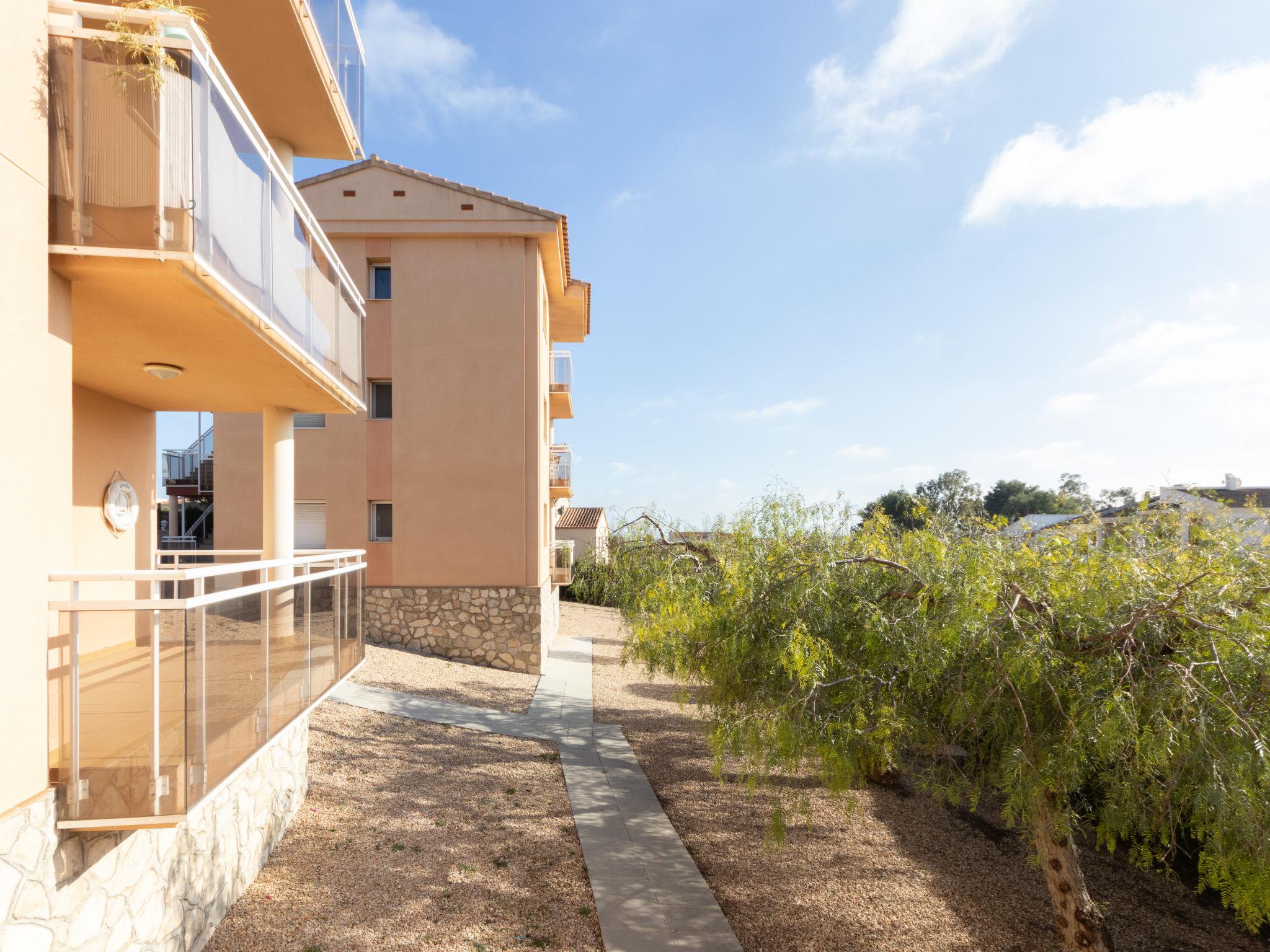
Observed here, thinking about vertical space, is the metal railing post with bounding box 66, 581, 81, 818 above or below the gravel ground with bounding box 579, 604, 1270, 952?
above

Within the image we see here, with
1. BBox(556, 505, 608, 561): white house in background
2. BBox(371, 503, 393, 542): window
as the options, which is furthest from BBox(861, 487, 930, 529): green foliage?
BBox(556, 505, 608, 561): white house in background

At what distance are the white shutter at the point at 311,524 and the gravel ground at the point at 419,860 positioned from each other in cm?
655

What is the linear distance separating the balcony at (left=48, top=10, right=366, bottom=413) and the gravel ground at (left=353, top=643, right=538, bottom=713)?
8078mm

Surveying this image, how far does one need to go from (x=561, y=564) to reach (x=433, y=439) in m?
7.33

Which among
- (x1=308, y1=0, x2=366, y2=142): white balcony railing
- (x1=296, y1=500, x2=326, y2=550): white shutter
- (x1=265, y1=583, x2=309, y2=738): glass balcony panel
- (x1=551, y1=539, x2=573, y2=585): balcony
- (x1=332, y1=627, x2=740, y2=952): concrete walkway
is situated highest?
(x1=308, y1=0, x2=366, y2=142): white balcony railing

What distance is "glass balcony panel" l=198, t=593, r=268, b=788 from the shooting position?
3.70 m

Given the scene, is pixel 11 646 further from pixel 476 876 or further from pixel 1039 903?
pixel 1039 903

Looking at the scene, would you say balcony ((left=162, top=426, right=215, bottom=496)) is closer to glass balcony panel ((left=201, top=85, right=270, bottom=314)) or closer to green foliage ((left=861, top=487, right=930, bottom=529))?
glass balcony panel ((left=201, top=85, right=270, bottom=314))

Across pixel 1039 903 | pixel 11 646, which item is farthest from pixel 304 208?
pixel 1039 903

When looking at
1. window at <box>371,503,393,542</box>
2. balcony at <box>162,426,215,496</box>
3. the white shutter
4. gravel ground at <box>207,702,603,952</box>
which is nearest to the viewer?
gravel ground at <box>207,702,603,952</box>

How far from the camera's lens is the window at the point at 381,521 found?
15594 millimetres

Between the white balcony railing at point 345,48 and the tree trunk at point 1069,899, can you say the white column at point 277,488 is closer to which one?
the white balcony railing at point 345,48

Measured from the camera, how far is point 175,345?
4.87m

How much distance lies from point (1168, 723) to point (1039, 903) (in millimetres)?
4148
